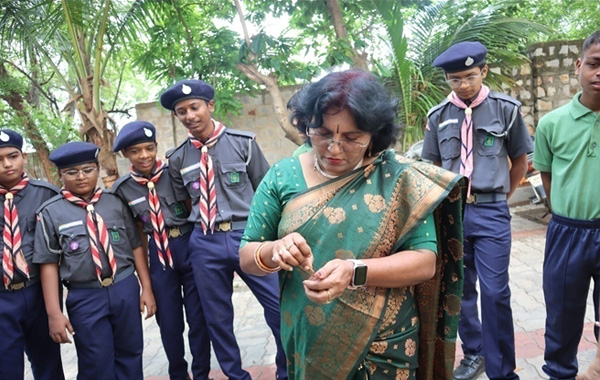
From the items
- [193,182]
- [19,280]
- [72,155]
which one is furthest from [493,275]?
[19,280]

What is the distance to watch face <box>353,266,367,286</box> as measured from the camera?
1.59 m

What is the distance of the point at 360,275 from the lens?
5.24 ft

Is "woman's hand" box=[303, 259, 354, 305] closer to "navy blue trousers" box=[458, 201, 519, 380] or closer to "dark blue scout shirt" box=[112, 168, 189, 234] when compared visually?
"navy blue trousers" box=[458, 201, 519, 380]

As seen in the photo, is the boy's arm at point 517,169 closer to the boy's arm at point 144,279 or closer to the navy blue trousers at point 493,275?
the navy blue trousers at point 493,275

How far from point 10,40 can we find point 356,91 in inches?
236

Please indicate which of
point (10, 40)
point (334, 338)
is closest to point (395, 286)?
point (334, 338)

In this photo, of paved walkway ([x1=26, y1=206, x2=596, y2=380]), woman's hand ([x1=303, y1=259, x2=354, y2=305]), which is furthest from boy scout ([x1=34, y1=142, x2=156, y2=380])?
woman's hand ([x1=303, y1=259, x2=354, y2=305])

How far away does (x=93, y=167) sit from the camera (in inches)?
125

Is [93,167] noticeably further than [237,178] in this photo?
No

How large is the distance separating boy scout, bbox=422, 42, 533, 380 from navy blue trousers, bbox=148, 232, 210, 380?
1770 millimetres

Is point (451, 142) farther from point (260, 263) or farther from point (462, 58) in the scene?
point (260, 263)

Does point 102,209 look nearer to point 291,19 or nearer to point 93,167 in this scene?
point 93,167

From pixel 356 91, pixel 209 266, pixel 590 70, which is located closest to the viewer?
pixel 356 91

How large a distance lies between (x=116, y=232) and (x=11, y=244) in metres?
0.60
